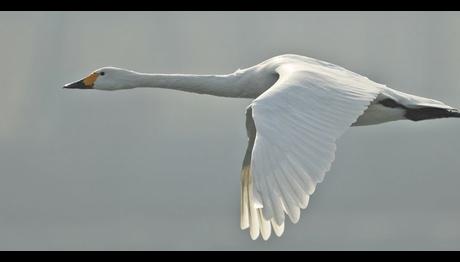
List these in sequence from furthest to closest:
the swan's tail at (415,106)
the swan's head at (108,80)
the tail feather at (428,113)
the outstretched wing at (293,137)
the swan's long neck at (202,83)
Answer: the swan's head at (108,80) < the swan's long neck at (202,83) < the tail feather at (428,113) < the swan's tail at (415,106) < the outstretched wing at (293,137)

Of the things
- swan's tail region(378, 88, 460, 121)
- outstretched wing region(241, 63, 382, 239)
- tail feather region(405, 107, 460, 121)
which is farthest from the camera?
tail feather region(405, 107, 460, 121)

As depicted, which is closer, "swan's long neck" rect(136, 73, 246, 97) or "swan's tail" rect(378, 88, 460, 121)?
"swan's tail" rect(378, 88, 460, 121)

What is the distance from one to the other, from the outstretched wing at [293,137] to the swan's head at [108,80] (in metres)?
2.53

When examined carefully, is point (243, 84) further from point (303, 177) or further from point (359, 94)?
point (303, 177)

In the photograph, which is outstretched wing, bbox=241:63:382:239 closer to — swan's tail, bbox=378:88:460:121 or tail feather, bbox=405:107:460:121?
swan's tail, bbox=378:88:460:121

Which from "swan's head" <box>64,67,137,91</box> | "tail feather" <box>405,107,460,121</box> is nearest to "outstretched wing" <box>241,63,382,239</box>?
"tail feather" <box>405,107,460,121</box>

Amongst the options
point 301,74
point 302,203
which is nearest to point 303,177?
point 302,203

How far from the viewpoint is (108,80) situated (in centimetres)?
1491

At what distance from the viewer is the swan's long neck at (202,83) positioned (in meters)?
13.7

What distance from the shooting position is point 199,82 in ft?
45.7

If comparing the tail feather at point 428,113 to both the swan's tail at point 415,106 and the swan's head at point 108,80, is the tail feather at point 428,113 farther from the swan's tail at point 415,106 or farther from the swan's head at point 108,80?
the swan's head at point 108,80

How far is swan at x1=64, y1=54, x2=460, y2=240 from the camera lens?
983cm

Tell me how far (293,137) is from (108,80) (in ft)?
16.5

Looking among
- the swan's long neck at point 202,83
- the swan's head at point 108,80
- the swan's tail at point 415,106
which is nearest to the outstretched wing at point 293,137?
the swan's tail at point 415,106
